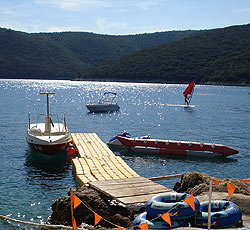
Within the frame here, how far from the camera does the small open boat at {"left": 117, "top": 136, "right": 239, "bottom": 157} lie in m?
23.6

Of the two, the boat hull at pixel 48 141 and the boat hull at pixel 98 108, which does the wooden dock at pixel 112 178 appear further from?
the boat hull at pixel 98 108

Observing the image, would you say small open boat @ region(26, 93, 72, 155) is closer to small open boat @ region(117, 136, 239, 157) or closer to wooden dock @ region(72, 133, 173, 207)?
wooden dock @ region(72, 133, 173, 207)

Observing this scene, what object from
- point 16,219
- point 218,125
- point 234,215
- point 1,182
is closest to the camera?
point 234,215

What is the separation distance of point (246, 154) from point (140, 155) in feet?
23.6

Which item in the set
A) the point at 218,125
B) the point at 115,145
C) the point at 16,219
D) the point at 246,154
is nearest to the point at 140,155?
the point at 115,145

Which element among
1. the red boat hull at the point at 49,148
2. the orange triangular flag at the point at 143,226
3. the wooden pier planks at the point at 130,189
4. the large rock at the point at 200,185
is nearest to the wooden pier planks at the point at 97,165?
the red boat hull at the point at 49,148

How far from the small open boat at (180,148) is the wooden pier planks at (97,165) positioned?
108 inches

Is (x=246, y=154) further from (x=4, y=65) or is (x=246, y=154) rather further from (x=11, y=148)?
(x=4, y=65)

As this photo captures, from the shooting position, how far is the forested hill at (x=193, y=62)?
14800cm

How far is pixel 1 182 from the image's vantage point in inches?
654

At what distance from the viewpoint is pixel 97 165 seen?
16875 millimetres

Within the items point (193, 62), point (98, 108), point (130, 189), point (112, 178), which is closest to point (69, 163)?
point (112, 178)

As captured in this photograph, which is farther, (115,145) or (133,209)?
(115,145)

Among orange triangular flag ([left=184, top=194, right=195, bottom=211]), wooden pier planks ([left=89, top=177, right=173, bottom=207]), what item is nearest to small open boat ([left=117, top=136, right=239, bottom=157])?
wooden pier planks ([left=89, top=177, right=173, bottom=207])
